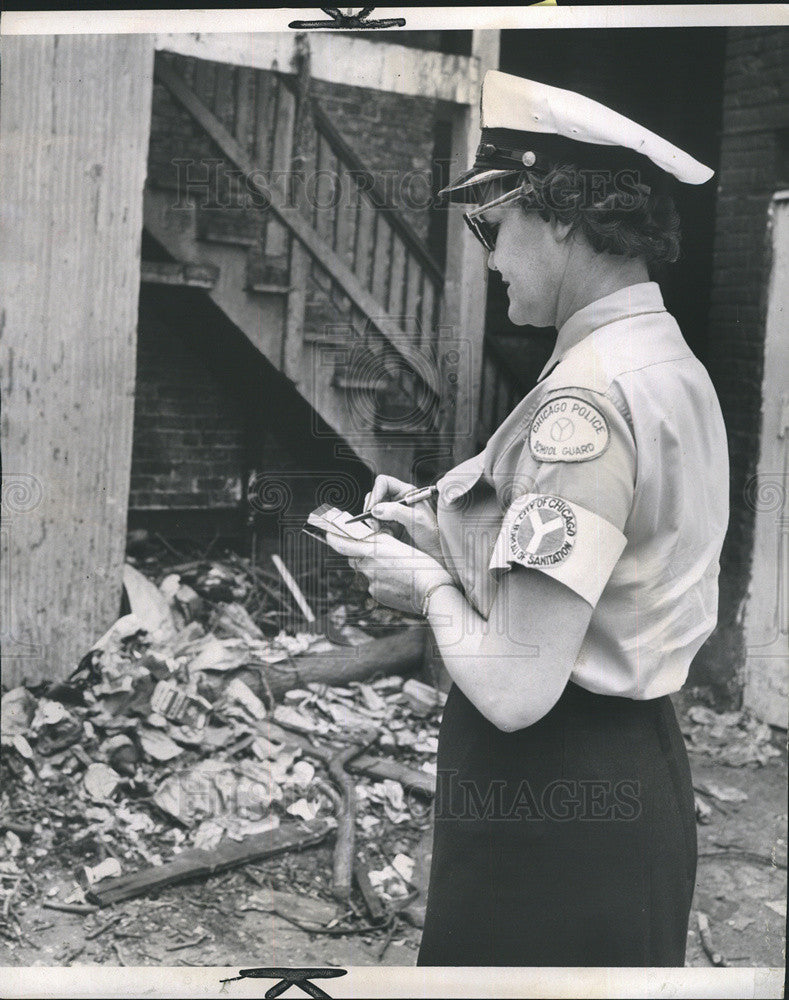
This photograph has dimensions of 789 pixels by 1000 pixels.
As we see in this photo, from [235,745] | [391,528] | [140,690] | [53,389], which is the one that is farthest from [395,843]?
[53,389]

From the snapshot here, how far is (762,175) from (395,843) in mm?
2381

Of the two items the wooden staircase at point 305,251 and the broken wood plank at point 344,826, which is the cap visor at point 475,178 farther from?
the broken wood plank at point 344,826

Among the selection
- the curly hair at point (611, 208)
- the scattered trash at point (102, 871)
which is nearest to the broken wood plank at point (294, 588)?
the scattered trash at point (102, 871)

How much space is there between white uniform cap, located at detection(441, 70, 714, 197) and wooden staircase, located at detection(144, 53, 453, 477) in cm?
100

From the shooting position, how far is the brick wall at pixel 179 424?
2.95 m

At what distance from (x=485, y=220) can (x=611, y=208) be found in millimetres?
239

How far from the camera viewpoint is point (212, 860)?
279 centimetres

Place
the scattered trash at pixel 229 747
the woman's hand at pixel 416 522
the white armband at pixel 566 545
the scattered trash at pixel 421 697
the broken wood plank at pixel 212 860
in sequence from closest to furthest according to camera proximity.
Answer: the white armband at pixel 566 545 → the woman's hand at pixel 416 522 → the broken wood plank at pixel 212 860 → the scattered trash at pixel 229 747 → the scattered trash at pixel 421 697

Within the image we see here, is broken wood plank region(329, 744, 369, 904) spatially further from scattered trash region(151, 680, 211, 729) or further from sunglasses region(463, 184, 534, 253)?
sunglasses region(463, 184, 534, 253)

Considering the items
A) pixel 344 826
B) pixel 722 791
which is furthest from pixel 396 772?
pixel 722 791

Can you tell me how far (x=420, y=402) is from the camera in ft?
9.36

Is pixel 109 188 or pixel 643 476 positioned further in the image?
pixel 109 188

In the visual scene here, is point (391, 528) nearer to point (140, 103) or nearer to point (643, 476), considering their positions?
point (643, 476)

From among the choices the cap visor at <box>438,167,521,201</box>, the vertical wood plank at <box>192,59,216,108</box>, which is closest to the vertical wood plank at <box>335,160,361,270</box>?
the vertical wood plank at <box>192,59,216,108</box>
